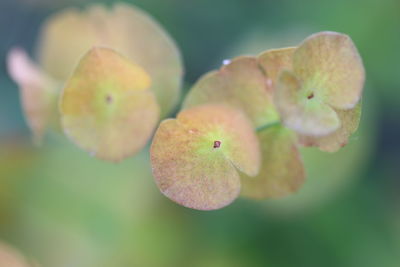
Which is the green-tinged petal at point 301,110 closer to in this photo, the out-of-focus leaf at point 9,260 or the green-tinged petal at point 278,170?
the green-tinged petal at point 278,170

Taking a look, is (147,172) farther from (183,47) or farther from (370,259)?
(370,259)

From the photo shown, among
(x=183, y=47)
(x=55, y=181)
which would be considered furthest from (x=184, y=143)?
(x=183, y=47)

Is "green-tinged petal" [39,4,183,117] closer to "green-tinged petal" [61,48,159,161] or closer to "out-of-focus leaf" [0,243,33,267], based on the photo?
"green-tinged petal" [61,48,159,161]

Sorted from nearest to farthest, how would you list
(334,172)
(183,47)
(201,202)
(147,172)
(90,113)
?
(201,202), (90,113), (334,172), (147,172), (183,47)

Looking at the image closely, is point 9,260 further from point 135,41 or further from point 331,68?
point 331,68

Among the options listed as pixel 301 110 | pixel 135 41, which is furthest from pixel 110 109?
pixel 301 110

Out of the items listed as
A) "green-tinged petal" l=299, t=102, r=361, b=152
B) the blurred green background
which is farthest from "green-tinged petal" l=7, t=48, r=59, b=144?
the blurred green background
